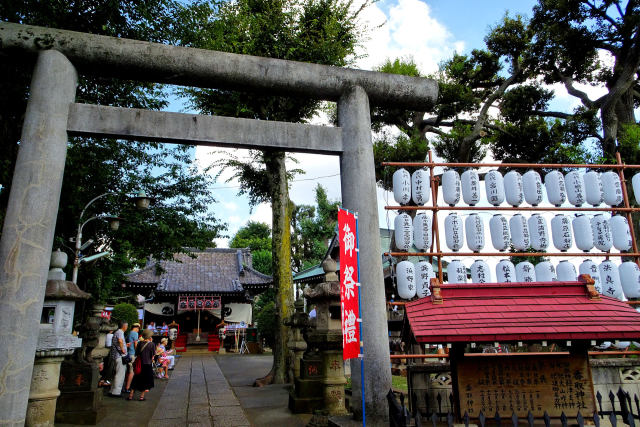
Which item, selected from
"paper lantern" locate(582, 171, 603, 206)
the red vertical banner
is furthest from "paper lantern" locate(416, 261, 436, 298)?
"paper lantern" locate(582, 171, 603, 206)

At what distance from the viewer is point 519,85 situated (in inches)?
691

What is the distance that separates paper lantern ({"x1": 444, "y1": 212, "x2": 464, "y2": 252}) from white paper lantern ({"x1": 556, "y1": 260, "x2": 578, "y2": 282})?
214 cm

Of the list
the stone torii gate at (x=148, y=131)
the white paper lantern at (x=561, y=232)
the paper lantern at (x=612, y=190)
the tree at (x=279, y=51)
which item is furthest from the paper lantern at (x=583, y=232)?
the tree at (x=279, y=51)

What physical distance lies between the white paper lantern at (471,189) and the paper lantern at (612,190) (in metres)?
2.95

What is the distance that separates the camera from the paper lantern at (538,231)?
8352mm

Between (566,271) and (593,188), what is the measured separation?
203 cm

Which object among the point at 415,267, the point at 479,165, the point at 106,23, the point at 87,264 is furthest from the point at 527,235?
the point at 87,264

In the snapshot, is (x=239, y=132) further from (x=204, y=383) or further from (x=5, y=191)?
(x=204, y=383)

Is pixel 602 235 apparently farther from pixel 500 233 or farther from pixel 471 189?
pixel 471 189

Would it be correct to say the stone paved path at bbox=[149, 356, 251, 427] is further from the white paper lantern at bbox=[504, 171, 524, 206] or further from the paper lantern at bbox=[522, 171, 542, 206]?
the paper lantern at bbox=[522, 171, 542, 206]

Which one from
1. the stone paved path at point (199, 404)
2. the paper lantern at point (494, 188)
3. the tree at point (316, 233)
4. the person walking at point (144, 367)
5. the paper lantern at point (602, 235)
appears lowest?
the stone paved path at point (199, 404)

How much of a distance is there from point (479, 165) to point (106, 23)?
853cm

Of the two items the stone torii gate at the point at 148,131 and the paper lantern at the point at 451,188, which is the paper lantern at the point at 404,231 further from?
the stone torii gate at the point at 148,131

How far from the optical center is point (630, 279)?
8.25 metres
